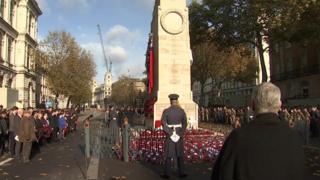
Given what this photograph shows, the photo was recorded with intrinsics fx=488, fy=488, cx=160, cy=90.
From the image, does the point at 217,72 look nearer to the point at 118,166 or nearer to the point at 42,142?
the point at 42,142

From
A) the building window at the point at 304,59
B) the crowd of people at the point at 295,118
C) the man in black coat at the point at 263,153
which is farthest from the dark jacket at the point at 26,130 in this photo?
the building window at the point at 304,59

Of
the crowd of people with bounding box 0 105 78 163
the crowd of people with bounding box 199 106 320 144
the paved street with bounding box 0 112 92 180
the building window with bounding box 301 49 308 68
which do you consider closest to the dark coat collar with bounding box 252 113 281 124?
the crowd of people with bounding box 199 106 320 144

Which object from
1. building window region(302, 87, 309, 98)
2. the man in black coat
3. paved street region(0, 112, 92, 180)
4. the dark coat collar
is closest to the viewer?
the man in black coat

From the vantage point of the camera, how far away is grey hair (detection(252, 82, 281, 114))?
371 cm

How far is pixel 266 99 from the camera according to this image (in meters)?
3.72

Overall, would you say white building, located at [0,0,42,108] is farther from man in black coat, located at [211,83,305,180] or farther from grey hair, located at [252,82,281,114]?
man in black coat, located at [211,83,305,180]

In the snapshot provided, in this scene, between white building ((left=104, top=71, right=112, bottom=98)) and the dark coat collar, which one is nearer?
the dark coat collar

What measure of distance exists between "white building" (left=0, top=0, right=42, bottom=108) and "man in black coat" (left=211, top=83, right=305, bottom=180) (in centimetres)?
6302

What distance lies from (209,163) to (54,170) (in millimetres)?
4446

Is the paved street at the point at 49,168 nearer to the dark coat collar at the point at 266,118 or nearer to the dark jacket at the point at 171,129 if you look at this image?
the dark jacket at the point at 171,129

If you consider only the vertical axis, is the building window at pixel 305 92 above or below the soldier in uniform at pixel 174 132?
above

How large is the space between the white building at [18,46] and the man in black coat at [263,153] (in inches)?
2481

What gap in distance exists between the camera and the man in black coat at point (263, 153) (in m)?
3.48

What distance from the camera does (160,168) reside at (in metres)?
13.4
